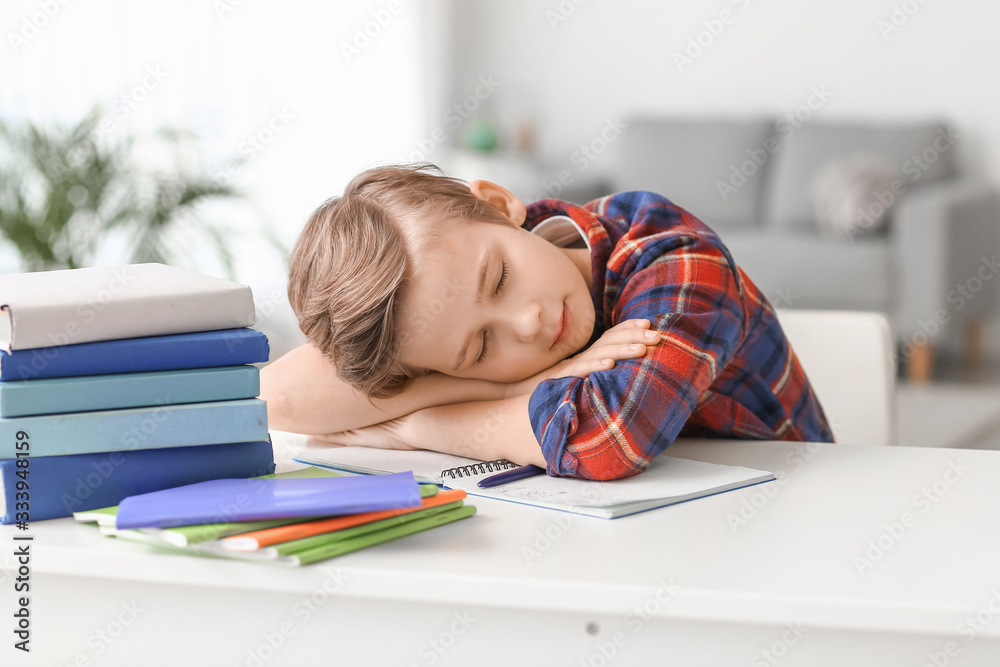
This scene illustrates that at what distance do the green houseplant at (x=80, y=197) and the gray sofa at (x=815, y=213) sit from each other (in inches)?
85.1

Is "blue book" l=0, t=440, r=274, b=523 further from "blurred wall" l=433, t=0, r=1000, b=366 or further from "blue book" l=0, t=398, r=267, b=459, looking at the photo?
"blurred wall" l=433, t=0, r=1000, b=366

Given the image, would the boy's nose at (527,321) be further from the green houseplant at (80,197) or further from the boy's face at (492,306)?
the green houseplant at (80,197)

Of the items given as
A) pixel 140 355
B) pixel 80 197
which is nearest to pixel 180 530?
pixel 140 355

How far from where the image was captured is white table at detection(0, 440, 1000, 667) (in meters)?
0.56

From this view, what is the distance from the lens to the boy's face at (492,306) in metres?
0.94

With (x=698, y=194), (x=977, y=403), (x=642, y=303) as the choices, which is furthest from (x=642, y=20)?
(x=642, y=303)

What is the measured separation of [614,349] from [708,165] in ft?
11.7

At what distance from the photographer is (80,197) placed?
8.59ft

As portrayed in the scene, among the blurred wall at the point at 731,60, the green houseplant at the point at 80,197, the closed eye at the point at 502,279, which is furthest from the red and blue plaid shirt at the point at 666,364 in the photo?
the blurred wall at the point at 731,60

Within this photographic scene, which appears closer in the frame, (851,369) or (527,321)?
(527,321)

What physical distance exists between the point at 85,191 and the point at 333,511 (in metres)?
2.27

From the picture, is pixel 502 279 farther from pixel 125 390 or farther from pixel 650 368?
pixel 125 390

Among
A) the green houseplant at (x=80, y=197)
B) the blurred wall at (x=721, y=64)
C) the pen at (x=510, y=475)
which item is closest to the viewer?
the pen at (x=510, y=475)

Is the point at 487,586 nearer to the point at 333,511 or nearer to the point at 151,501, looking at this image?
the point at 333,511
